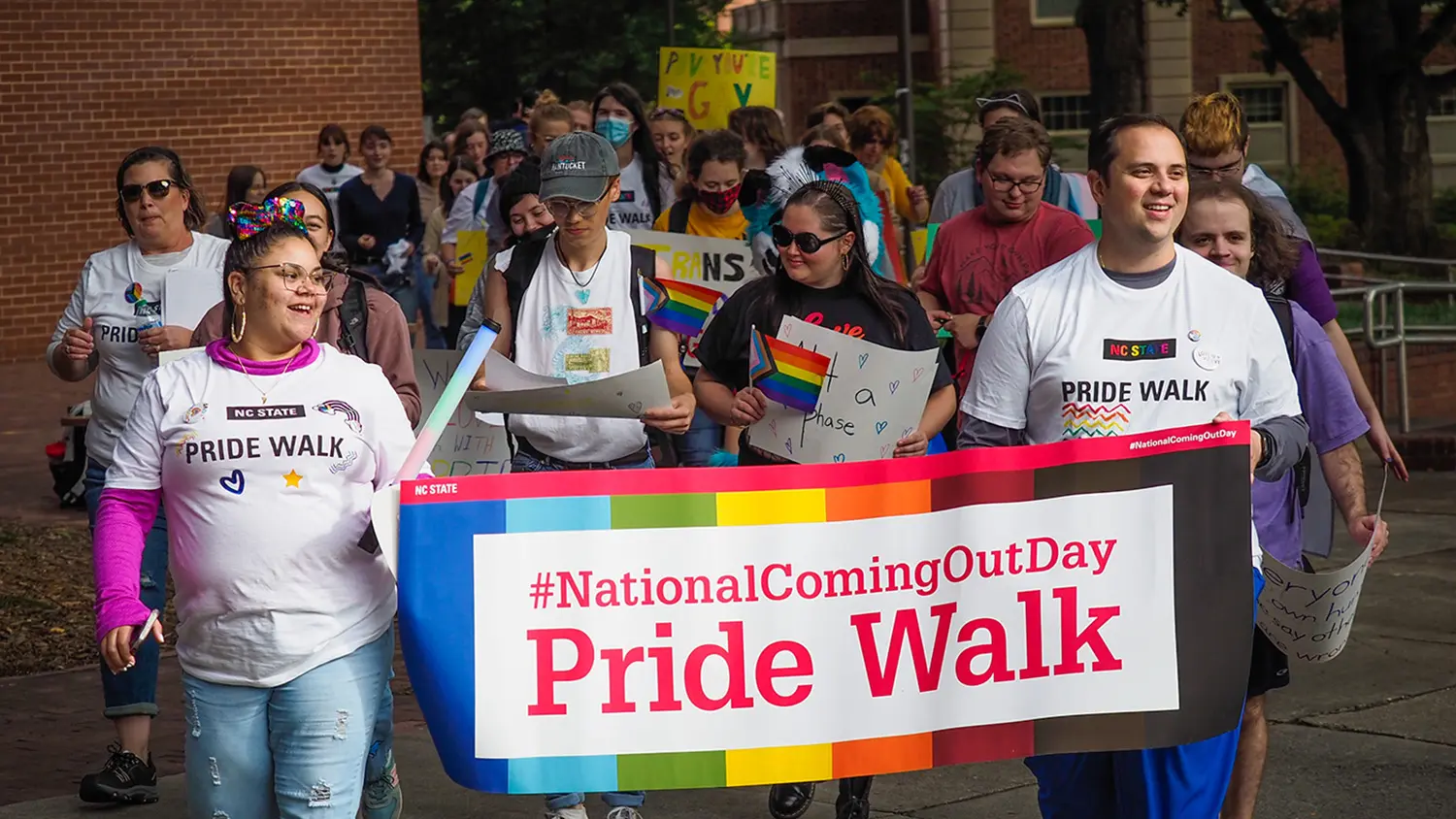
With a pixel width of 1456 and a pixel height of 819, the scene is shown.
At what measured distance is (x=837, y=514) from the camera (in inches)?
169

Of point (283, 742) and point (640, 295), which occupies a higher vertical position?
point (640, 295)

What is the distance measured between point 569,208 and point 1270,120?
44.0 metres

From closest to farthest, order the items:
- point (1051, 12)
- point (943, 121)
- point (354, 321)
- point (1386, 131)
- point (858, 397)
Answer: point (354, 321)
point (858, 397)
point (1386, 131)
point (943, 121)
point (1051, 12)

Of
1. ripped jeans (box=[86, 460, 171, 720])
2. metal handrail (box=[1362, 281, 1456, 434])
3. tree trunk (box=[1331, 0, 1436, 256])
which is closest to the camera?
ripped jeans (box=[86, 460, 171, 720])

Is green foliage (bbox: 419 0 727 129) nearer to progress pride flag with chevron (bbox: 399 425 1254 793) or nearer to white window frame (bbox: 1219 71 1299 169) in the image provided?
white window frame (bbox: 1219 71 1299 169)

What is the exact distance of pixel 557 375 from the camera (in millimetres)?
5973

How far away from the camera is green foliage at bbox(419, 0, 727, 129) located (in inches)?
1895

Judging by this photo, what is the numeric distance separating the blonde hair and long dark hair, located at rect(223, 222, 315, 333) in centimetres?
281

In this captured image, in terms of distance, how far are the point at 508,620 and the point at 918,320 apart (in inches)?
82.5

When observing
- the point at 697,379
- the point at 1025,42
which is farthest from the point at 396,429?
the point at 1025,42

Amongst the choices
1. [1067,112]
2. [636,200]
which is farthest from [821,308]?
[1067,112]

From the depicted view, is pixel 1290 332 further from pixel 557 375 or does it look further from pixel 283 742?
pixel 283 742

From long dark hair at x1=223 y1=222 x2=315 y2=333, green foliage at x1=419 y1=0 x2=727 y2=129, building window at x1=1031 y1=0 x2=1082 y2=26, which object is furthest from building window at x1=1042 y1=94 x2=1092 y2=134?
long dark hair at x1=223 y1=222 x2=315 y2=333

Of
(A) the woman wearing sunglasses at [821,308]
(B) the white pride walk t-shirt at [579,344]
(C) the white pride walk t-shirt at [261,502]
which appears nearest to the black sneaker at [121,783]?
(B) the white pride walk t-shirt at [579,344]
